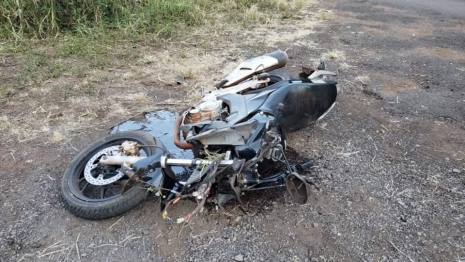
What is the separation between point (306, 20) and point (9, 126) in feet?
17.8

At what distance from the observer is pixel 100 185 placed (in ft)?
9.47

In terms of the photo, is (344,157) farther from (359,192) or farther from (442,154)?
(442,154)

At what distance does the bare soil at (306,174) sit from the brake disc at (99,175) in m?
0.29

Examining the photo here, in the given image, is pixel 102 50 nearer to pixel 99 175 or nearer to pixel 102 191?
pixel 99 175

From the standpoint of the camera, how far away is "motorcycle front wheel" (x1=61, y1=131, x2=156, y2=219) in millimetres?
2699

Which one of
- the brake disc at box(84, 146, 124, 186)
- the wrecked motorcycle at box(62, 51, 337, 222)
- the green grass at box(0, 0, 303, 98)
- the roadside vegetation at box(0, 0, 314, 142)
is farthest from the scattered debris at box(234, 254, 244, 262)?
the green grass at box(0, 0, 303, 98)

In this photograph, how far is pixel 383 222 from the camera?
8.99 ft

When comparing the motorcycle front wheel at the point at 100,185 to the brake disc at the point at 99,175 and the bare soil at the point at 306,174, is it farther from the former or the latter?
the bare soil at the point at 306,174

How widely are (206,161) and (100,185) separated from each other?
0.92 metres

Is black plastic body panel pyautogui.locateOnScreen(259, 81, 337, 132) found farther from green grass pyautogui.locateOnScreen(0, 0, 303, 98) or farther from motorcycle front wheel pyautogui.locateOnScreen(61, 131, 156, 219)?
green grass pyautogui.locateOnScreen(0, 0, 303, 98)

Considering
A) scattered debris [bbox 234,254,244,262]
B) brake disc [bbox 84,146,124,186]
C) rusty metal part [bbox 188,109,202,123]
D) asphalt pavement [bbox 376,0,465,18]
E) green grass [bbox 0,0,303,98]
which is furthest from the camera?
asphalt pavement [bbox 376,0,465,18]

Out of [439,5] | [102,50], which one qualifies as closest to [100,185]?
[102,50]

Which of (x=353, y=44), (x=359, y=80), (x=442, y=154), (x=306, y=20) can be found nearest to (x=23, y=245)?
(x=442, y=154)

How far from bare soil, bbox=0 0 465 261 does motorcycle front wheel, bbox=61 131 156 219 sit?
0.13 meters
